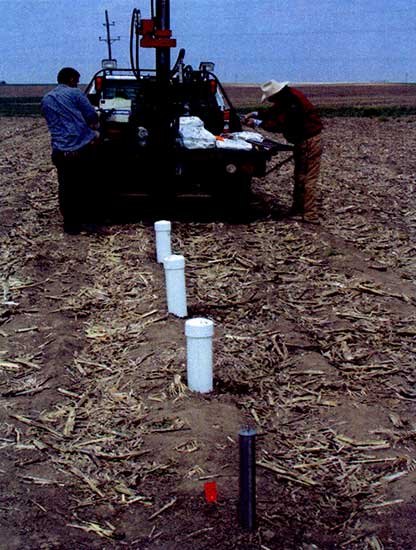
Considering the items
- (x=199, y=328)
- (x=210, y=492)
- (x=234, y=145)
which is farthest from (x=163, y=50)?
(x=210, y=492)

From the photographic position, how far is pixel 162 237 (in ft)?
29.2

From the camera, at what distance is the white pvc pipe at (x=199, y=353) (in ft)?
17.9

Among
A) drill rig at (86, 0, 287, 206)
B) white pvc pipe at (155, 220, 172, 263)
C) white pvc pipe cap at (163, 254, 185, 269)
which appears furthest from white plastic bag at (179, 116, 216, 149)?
white pvc pipe cap at (163, 254, 185, 269)

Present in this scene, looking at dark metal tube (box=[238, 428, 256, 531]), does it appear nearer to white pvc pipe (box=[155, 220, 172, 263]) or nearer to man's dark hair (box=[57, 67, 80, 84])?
white pvc pipe (box=[155, 220, 172, 263])

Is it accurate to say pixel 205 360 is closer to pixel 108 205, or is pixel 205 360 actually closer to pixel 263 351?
pixel 263 351

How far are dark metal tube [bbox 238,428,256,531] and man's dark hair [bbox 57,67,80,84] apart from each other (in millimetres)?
7241

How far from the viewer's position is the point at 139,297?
799 centimetres

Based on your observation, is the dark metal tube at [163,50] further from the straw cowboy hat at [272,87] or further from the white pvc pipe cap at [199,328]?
the white pvc pipe cap at [199,328]

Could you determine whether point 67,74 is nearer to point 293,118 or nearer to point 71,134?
point 71,134

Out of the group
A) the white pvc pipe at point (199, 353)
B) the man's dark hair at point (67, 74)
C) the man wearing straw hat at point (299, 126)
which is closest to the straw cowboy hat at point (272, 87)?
the man wearing straw hat at point (299, 126)

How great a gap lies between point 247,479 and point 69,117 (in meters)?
7.30

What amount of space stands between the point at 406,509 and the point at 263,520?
80 centimetres

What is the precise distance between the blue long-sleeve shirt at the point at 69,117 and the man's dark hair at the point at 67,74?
0.31 ft

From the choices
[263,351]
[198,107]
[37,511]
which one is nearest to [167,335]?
[263,351]
